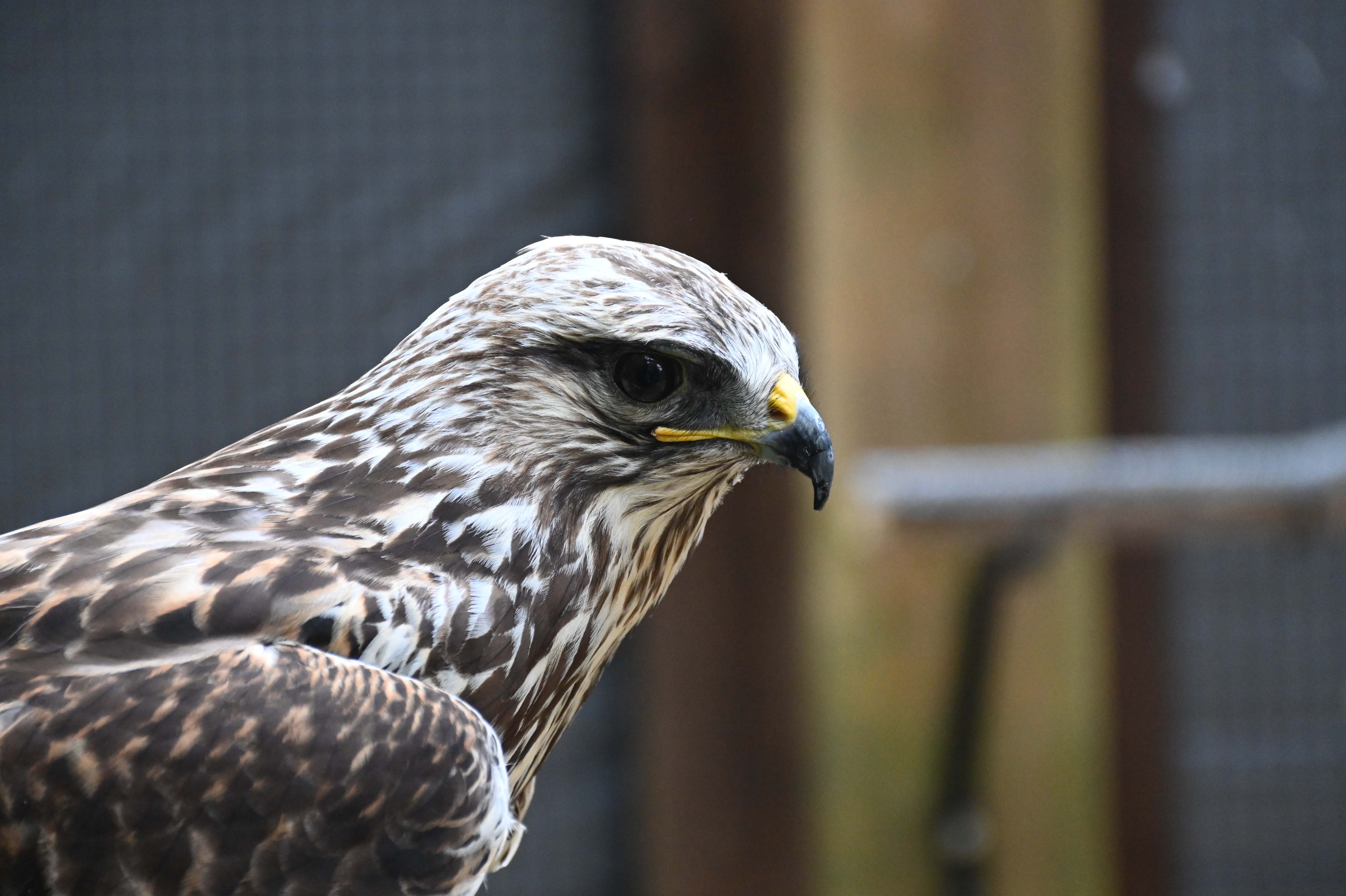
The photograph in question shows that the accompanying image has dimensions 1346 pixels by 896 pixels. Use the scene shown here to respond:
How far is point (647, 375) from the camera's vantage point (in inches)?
48.7

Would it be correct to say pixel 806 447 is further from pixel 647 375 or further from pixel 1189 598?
pixel 1189 598

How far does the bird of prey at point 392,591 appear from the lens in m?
1.00

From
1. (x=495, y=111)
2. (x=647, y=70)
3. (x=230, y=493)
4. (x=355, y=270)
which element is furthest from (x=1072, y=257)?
(x=230, y=493)

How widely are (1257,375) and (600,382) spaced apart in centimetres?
208

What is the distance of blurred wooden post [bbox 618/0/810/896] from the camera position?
250 centimetres

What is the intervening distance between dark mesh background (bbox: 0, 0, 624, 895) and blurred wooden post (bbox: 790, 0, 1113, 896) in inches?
24.4

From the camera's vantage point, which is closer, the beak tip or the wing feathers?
the wing feathers

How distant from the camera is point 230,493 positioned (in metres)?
1.19

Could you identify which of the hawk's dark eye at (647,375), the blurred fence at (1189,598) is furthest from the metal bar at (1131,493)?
the hawk's dark eye at (647,375)

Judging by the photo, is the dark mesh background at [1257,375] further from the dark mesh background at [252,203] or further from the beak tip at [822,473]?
the beak tip at [822,473]

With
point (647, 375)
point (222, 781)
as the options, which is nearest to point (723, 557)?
point (647, 375)

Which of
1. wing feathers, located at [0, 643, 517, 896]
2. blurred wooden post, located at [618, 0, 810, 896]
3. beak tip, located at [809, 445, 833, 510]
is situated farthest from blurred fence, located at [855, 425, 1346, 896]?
wing feathers, located at [0, 643, 517, 896]

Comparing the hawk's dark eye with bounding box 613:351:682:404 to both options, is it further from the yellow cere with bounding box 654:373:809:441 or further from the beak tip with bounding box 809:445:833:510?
the beak tip with bounding box 809:445:833:510

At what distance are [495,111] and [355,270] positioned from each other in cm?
46
